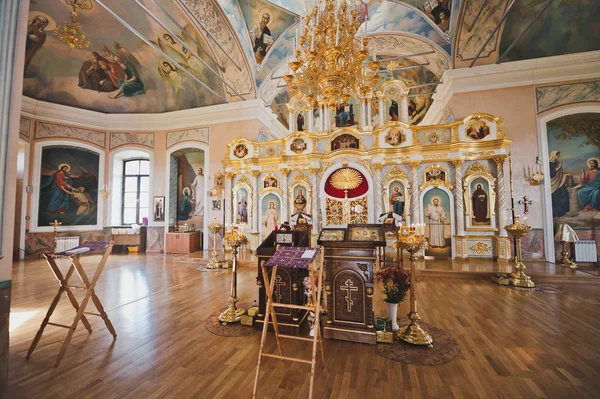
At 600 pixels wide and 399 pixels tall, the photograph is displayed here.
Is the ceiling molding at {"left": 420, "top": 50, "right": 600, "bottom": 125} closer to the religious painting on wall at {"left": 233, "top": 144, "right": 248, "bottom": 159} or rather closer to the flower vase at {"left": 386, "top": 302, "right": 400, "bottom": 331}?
the religious painting on wall at {"left": 233, "top": 144, "right": 248, "bottom": 159}

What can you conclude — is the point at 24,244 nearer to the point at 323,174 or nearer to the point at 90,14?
the point at 90,14

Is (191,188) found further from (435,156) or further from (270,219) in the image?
(435,156)

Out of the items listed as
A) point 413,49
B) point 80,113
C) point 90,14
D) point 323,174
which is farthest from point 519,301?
point 80,113

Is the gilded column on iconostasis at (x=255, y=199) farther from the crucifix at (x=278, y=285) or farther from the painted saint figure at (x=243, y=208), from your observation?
the crucifix at (x=278, y=285)

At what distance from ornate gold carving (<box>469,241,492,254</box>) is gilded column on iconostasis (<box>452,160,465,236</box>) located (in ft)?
1.59

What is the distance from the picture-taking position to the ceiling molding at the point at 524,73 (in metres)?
8.02

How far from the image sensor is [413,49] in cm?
1051

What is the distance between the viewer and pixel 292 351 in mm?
3000

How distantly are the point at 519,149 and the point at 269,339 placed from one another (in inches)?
363

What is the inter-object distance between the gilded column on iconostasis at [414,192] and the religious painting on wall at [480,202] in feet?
5.04

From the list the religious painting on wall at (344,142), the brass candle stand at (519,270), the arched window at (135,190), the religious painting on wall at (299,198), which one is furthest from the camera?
the arched window at (135,190)

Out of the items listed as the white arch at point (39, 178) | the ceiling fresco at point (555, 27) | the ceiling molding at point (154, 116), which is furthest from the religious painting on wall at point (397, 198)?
the white arch at point (39, 178)

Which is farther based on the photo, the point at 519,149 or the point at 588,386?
the point at 519,149

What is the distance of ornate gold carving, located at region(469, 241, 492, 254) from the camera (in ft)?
26.9
